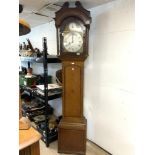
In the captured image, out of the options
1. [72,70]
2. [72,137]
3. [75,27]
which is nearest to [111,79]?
[72,70]

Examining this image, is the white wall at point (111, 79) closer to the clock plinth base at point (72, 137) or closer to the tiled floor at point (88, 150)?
the tiled floor at point (88, 150)

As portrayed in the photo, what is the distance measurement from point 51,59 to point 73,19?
0.77m

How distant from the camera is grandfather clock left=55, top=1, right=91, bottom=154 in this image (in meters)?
2.22

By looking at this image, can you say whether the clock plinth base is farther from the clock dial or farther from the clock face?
the clock dial

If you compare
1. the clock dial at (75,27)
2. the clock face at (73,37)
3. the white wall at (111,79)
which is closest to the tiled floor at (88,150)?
the white wall at (111,79)

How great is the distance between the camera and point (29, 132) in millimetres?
1149

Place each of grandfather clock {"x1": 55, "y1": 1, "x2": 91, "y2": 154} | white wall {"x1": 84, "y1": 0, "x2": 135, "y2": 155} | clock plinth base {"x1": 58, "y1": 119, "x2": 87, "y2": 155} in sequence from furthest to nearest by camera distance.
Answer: clock plinth base {"x1": 58, "y1": 119, "x2": 87, "y2": 155}, grandfather clock {"x1": 55, "y1": 1, "x2": 91, "y2": 154}, white wall {"x1": 84, "y1": 0, "x2": 135, "y2": 155}

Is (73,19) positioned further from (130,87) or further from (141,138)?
(141,138)

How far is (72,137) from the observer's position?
2391 mm

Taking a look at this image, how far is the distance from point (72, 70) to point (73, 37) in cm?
41

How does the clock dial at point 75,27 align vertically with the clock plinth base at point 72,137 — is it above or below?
above

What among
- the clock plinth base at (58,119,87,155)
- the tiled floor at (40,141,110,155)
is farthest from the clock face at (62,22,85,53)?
the tiled floor at (40,141,110,155)

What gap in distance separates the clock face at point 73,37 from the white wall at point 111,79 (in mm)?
288

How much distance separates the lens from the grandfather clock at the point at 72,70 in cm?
222
